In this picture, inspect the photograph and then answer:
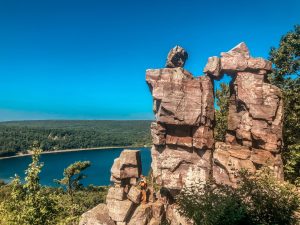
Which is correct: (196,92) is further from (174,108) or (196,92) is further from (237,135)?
(237,135)

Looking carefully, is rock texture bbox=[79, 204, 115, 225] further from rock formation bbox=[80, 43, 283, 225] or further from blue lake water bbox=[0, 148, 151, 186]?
blue lake water bbox=[0, 148, 151, 186]

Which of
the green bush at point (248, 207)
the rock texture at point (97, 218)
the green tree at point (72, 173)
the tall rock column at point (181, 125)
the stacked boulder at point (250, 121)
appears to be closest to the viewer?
the green bush at point (248, 207)

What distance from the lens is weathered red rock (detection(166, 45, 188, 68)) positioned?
31.0 meters

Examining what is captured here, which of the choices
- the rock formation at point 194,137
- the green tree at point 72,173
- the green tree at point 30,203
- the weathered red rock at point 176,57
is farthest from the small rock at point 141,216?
the green tree at point 72,173

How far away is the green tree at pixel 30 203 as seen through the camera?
14438 mm

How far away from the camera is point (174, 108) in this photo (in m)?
28.5

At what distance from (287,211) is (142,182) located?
15.0m

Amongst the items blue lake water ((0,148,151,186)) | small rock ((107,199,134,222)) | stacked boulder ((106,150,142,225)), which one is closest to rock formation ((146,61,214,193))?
stacked boulder ((106,150,142,225))

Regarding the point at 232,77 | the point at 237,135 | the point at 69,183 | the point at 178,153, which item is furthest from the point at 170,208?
the point at 69,183

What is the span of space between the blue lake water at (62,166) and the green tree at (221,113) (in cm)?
7538

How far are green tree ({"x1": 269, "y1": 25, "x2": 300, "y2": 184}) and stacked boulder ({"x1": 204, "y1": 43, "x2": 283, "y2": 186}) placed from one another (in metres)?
2.04

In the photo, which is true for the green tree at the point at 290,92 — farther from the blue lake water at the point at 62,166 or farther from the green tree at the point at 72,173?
the blue lake water at the point at 62,166

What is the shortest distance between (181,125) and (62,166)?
128 meters

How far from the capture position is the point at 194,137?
28.8 meters
